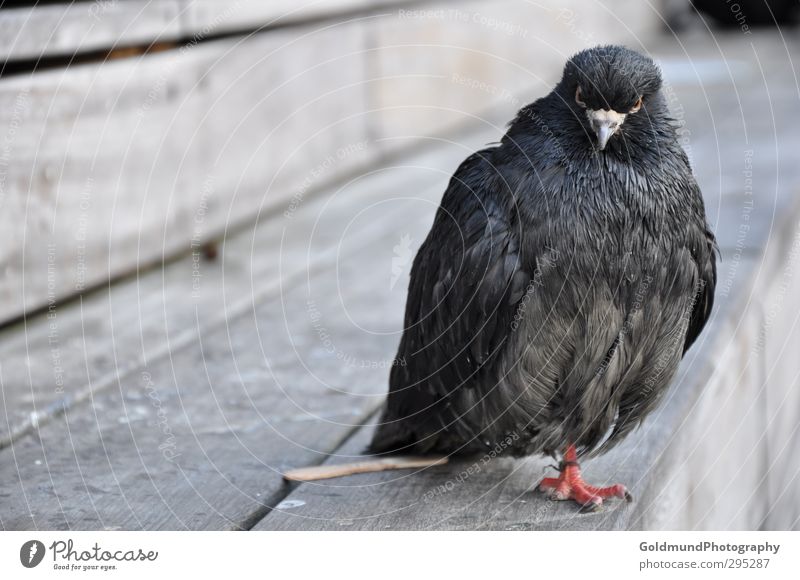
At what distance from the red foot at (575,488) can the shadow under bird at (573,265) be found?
0.04 ft

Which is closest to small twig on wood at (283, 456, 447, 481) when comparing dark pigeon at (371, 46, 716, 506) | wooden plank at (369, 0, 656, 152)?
dark pigeon at (371, 46, 716, 506)

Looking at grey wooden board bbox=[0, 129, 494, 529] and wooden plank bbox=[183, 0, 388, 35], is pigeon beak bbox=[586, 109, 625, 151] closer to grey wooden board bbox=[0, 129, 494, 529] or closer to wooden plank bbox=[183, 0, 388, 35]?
grey wooden board bbox=[0, 129, 494, 529]

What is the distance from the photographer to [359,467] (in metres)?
3.19

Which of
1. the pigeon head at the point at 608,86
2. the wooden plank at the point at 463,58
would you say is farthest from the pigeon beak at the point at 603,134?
the wooden plank at the point at 463,58

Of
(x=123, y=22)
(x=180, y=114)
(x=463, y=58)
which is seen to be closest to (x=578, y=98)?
(x=123, y=22)

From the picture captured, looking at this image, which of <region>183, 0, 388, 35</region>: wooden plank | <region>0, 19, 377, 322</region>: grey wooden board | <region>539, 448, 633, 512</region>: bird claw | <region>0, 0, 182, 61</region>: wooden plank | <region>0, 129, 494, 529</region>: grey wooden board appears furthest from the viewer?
<region>183, 0, 388, 35</region>: wooden plank

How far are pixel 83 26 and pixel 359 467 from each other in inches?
107

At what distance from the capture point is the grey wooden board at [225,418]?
3.05 m

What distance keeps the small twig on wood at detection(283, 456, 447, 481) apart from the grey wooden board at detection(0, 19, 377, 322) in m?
1.93

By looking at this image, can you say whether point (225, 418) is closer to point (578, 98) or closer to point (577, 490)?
point (577, 490)

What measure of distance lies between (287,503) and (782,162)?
18.2 ft

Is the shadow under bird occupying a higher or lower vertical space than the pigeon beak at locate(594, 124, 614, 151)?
lower

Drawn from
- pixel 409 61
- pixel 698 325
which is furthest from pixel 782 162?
pixel 698 325

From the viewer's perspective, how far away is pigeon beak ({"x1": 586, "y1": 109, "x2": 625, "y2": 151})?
8.50 feet
